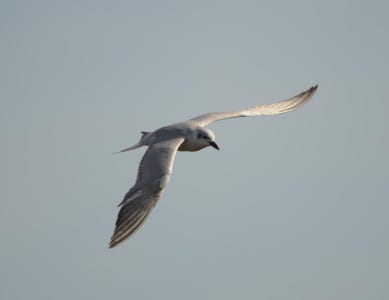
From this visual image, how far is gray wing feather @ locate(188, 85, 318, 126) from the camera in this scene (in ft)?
88.9

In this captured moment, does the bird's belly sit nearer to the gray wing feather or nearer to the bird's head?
the bird's head

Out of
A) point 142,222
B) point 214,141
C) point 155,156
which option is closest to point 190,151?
point 214,141

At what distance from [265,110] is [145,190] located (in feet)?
24.9

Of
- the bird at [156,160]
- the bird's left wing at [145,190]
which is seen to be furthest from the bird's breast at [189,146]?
the bird's left wing at [145,190]

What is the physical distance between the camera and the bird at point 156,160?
21234 mm

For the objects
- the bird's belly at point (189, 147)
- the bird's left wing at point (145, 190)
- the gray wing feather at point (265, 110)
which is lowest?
the bird's left wing at point (145, 190)

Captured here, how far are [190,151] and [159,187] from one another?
11.2 feet

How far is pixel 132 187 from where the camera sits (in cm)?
2212

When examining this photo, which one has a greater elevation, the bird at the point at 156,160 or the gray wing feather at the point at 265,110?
the gray wing feather at the point at 265,110

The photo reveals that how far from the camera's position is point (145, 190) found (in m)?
21.9

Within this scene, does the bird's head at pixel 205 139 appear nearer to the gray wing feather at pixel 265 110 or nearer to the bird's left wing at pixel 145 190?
the gray wing feather at pixel 265 110

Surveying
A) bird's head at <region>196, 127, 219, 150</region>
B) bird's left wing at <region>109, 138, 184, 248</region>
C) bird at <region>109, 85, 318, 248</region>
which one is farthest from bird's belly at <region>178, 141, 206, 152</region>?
bird's left wing at <region>109, 138, 184, 248</region>

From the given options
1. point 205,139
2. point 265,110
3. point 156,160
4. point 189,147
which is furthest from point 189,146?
point 265,110

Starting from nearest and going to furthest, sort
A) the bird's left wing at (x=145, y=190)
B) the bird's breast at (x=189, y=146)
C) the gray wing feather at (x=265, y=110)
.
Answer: the bird's left wing at (x=145, y=190) → the bird's breast at (x=189, y=146) → the gray wing feather at (x=265, y=110)
